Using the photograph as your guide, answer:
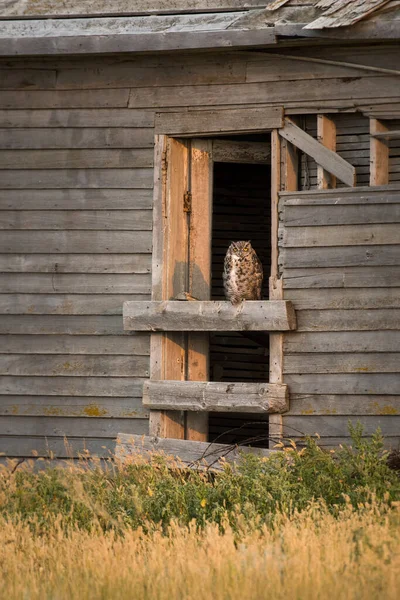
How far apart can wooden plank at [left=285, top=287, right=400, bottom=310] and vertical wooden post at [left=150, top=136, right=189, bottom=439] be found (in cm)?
113

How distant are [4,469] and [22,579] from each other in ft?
10.2

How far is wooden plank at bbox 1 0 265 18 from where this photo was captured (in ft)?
32.2

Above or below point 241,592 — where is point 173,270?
above

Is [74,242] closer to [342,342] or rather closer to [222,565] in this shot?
[342,342]

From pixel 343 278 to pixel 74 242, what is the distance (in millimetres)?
2483

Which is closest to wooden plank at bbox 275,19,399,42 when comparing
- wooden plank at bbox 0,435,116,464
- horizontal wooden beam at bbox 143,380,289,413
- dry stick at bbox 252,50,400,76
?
dry stick at bbox 252,50,400,76

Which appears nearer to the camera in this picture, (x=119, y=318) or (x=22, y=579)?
(x=22, y=579)

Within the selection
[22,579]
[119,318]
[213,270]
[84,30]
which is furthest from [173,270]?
[22,579]

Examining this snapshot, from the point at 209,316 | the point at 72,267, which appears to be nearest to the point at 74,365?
the point at 72,267

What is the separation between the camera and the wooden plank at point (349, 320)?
359 inches

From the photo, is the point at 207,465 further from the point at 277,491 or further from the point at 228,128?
the point at 228,128

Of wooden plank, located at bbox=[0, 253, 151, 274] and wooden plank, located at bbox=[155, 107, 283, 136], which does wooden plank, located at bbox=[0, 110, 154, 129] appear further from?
wooden plank, located at bbox=[0, 253, 151, 274]

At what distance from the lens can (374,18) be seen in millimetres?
8891

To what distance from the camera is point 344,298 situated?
9.25 meters
